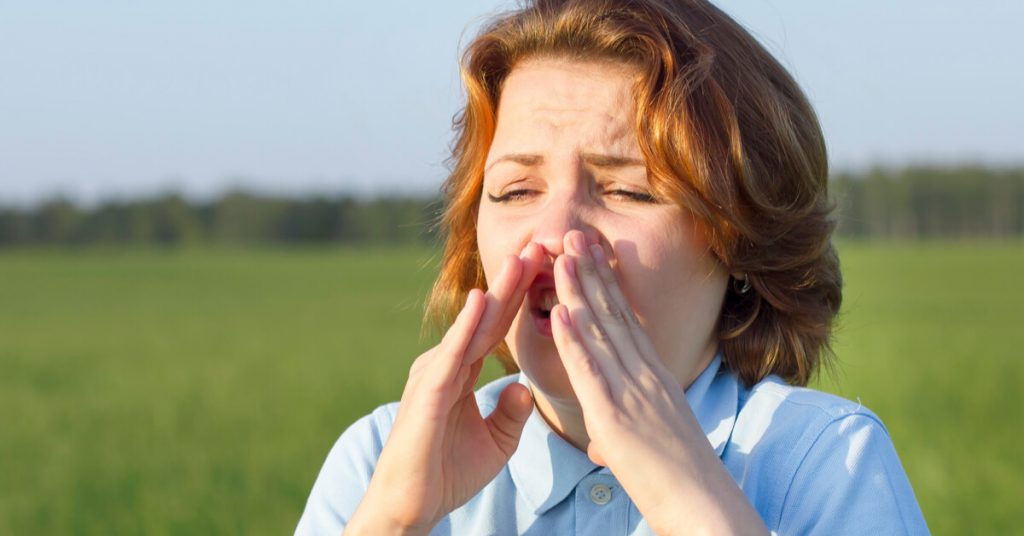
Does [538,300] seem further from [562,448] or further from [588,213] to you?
[562,448]

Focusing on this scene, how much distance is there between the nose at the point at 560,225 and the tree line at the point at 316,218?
159ft

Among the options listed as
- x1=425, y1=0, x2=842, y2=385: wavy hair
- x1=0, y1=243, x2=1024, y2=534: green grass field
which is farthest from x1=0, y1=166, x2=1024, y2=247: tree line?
x1=425, y1=0, x2=842, y2=385: wavy hair

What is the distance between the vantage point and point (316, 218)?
197ft

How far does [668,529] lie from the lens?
1838 millimetres

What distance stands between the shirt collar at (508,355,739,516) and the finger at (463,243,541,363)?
336 mm

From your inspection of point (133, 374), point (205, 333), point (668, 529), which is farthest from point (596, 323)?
point (205, 333)

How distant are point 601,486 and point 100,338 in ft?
69.8

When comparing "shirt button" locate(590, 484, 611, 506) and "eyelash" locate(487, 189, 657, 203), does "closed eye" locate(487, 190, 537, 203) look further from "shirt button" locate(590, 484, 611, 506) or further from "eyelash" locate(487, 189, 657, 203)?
"shirt button" locate(590, 484, 611, 506)

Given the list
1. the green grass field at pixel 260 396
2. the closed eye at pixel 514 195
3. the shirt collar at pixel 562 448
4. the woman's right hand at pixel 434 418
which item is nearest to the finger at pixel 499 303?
the woman's right hand at pixel 434 418

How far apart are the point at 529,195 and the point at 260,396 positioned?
11.9m

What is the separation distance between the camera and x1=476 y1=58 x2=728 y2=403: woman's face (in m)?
2.17

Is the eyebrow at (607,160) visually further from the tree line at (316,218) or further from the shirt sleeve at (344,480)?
the tree line at (316,218)

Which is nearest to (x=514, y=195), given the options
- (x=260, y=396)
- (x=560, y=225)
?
(x=560, y=225)

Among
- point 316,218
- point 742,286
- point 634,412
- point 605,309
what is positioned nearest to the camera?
point 634,412
